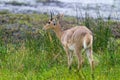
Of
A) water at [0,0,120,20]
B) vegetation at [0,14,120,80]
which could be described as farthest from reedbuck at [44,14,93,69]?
water at [0,0,120,20]

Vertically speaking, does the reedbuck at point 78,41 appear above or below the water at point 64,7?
above

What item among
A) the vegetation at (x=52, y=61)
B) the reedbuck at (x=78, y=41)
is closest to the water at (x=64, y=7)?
the vegetation at (x=52, y=61)

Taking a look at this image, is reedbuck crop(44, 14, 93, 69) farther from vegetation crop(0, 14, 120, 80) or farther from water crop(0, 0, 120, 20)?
water crop(0, 0, 120, 20)

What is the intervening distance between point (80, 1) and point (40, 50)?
54.7 feet

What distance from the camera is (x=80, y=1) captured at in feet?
90.8

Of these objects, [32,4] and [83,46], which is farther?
[32,4]

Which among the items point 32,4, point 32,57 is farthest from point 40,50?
point 32,4

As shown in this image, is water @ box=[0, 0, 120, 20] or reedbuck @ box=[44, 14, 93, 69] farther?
water @ box=[0, 0, 120, 20]

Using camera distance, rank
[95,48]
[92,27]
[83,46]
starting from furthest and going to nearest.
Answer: [92,27]
[95,48]
[83,46]

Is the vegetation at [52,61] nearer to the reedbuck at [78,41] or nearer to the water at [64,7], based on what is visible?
the reedbuck at [78,41]

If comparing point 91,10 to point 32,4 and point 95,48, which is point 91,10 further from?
point 95,48

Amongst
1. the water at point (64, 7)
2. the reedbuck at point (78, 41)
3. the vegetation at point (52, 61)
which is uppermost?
the reedbuck at point (78, 41)

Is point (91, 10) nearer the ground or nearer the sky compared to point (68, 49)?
nearer the ground

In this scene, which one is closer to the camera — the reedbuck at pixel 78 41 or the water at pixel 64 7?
the reedbuck at pixel 78 41
